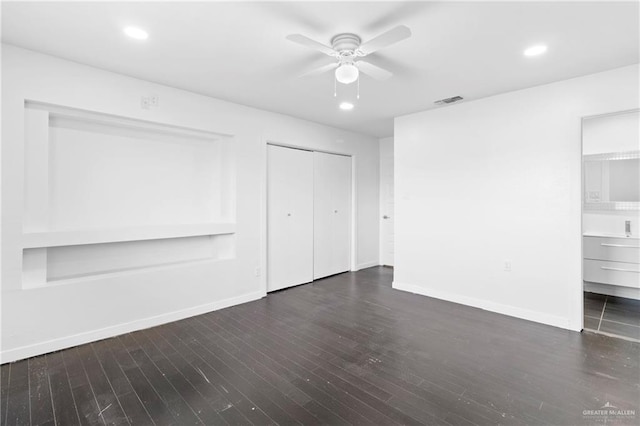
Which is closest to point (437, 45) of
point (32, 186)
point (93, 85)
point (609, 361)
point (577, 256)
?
point (577, 256)

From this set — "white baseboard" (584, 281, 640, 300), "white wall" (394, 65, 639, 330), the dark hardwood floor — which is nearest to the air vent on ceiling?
"white wall" (394, 65, 639, 330)

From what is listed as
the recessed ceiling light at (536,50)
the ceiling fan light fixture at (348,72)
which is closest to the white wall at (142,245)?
the ceiling fan light fixture at (348,72)

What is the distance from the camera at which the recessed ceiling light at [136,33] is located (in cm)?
224

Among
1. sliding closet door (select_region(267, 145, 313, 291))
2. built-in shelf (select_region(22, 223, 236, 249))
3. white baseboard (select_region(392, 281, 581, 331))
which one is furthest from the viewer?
sliding closet door (select_region(267, 145, 313, 291))

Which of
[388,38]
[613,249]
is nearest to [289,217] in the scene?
[388,38]

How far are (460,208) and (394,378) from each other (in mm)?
2476

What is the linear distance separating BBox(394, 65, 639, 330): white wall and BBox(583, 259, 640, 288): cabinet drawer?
4.53 ft

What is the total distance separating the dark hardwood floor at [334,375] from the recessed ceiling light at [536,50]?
8.33ft

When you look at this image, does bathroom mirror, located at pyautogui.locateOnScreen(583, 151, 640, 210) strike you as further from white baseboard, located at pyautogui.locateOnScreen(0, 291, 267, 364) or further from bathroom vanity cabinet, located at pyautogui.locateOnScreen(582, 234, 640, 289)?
white baseboard, located at pyautogui.locateOnScreen(0, 291, 267, 364)

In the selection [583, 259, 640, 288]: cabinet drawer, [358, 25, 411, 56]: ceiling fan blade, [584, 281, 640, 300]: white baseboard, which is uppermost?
[358, 25, 411, 56]: ceiling fan blade

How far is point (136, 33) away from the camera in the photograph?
2.29m

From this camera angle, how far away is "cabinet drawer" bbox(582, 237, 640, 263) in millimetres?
3760

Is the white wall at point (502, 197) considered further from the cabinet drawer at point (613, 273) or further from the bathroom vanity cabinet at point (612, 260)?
the cabinet drawer at point (613, 273)

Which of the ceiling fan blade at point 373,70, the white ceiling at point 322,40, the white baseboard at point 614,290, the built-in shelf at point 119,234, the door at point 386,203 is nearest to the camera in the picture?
the white ceiling at point 322,40
